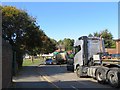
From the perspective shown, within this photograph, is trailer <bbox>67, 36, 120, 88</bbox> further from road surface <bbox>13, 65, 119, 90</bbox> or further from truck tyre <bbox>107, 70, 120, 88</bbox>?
truck tyre <bbox>107, 70, 120, 88</bbox>

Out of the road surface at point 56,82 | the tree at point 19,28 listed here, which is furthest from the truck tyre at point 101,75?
the tree at point 19,28

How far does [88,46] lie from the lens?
1196 inches

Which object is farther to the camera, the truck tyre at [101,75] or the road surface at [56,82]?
the truck tyre at [101,75]

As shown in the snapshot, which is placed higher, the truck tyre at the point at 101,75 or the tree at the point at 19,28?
the tree at the point at 19,28

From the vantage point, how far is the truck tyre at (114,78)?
2038 centimetres

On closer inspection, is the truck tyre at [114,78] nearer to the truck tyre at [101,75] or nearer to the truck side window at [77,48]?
the truck tyre at [101,75]

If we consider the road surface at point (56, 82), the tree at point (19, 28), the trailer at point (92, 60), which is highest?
the tree at point (19, 28)

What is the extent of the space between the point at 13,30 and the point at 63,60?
91.4 feet

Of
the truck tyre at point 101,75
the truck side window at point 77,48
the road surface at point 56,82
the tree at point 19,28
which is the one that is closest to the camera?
the road surface at point 56,82

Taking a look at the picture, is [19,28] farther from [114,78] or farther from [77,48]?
[114,78]

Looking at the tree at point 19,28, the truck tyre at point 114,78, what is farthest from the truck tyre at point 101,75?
the tree at point 19,28

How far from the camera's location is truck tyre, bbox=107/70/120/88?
20375 millimetres

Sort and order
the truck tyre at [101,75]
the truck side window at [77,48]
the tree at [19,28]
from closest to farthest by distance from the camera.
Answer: the truck tyre at [101,75]
the truck side window at [77,48]
the tree at [19,28]

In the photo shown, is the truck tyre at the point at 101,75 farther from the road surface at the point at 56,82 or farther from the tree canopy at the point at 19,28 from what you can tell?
the tree canopy at the point at 19,28
